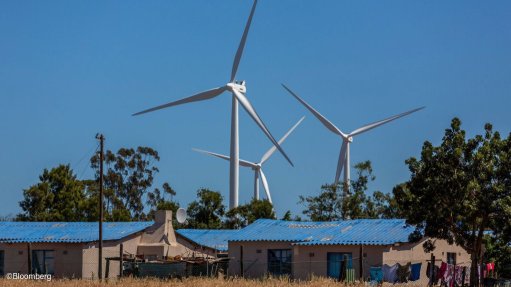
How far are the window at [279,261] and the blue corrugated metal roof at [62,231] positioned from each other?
7303 millimetres

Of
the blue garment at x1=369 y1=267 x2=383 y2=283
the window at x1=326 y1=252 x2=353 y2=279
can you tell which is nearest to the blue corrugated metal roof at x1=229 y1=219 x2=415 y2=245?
the window at x1=326 y1=252 x2=353 y2=279

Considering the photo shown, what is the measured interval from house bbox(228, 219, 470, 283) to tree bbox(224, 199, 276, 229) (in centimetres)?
1678

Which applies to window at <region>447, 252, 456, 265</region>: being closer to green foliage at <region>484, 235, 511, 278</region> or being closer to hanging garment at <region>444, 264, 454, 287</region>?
green foliage at <region>484, 235, 511, 278</region>

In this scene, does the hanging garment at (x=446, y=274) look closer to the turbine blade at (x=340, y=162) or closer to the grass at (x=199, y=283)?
the grass at (x=199, y=283)

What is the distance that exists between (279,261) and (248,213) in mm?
20299

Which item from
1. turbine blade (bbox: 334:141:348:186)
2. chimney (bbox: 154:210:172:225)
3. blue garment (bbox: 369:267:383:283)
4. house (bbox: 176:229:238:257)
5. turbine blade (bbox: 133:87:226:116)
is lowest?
blue garment (bbox: 369:267:383:283)

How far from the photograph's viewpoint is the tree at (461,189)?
123ft

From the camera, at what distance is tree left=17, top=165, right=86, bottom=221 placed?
69625 mm

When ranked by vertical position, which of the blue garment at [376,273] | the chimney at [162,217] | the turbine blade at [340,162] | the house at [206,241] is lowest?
the blue garment at [376,273]

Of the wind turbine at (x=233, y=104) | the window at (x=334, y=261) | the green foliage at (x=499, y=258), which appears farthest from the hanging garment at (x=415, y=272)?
the wind turbine at (x=233, y=104)

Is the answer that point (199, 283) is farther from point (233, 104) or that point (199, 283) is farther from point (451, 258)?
point (233, 104)

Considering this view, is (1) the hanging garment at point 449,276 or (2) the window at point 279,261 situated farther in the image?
(2) the window at point 279,261

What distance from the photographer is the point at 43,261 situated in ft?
161

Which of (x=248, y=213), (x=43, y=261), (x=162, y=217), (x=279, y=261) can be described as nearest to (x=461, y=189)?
(x=279, y=261)
